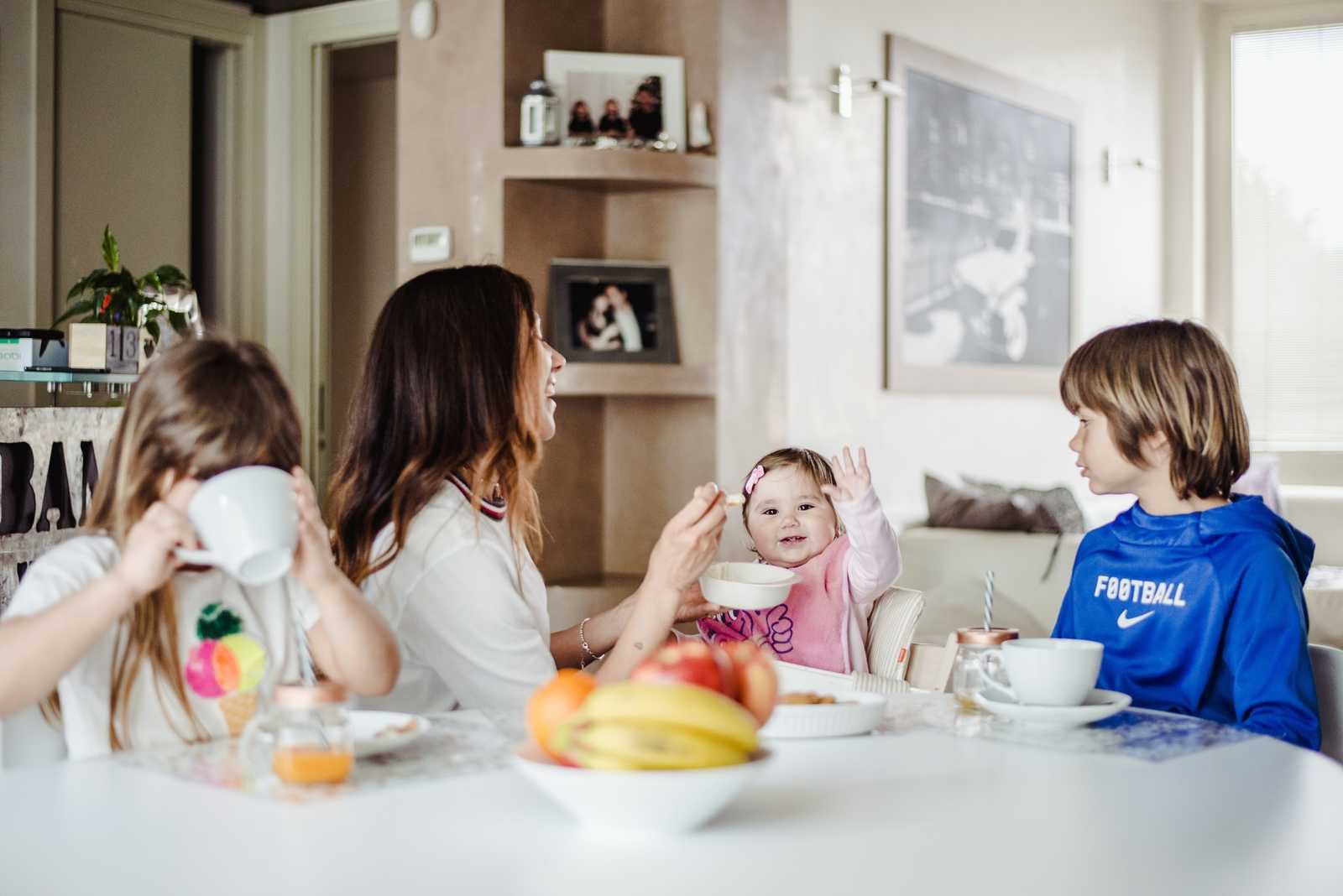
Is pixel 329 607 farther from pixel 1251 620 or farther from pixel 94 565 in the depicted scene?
pixel 1251 620

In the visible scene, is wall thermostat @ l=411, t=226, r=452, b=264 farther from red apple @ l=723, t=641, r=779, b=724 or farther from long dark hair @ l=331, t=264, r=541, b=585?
red apple @ l=723, t=641, r=779, b=724

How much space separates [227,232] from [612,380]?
6.29ft

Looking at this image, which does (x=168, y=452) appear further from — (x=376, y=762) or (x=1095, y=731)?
(x=1095, y=731)

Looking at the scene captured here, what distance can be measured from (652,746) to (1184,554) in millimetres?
1093

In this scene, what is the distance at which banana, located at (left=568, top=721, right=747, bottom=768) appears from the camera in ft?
3.03

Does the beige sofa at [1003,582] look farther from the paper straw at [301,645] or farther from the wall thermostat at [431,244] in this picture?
the paper straw at [301,645]

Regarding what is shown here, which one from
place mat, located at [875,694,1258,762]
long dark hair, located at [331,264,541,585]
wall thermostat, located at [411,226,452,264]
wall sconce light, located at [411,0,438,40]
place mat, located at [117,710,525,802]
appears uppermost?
wall sconce light, located at [411,0,438,40]

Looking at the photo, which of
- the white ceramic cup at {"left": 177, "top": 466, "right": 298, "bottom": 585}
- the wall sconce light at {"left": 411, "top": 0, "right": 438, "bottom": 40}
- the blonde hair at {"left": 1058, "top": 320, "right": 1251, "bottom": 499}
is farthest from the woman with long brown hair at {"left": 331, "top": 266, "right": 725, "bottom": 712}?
the wall sconce light at {"left": 411, "top": 0, "right": 438, "bottom": 40}

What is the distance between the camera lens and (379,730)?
126 centimetres

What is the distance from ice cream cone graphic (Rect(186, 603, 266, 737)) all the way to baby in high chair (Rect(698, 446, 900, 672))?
2.82 ft

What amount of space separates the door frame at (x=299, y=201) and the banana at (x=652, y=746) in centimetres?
425

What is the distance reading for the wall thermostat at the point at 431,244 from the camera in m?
3.83

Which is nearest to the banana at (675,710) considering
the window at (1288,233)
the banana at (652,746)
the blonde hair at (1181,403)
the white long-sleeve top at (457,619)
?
the banana at (652,746)

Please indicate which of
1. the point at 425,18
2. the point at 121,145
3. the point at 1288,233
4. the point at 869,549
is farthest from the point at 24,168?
the point at 1288,233
